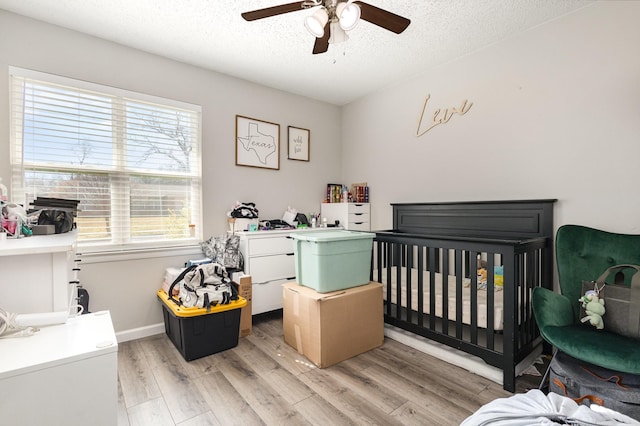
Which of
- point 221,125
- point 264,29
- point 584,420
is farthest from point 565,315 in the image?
point 221,125

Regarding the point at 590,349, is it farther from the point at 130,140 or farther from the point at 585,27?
the point at 130,140

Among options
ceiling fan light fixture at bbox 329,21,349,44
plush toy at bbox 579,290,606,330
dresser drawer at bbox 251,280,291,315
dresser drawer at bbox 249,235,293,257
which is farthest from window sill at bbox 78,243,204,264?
plush toy at bbox 579,290,606,330

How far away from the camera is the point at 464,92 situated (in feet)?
9.25

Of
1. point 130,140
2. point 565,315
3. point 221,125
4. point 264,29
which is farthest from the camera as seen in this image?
point 221,125

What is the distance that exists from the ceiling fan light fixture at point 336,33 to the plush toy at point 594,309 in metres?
2.04

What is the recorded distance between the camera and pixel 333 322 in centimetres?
214

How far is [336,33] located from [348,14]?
0.29 meters

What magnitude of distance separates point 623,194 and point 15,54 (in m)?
4.40

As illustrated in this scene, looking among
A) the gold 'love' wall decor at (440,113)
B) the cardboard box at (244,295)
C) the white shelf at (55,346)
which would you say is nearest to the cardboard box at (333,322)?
the cardboard box at (244,295)

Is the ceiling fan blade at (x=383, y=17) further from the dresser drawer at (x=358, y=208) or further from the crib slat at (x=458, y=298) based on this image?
the dresser drawer at (x=358, y=208)

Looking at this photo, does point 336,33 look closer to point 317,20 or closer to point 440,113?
point 317,20

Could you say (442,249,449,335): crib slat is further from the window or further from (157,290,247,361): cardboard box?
the window

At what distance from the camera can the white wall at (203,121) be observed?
2.26 metres

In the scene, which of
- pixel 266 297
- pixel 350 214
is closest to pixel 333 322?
pixel 266 297
